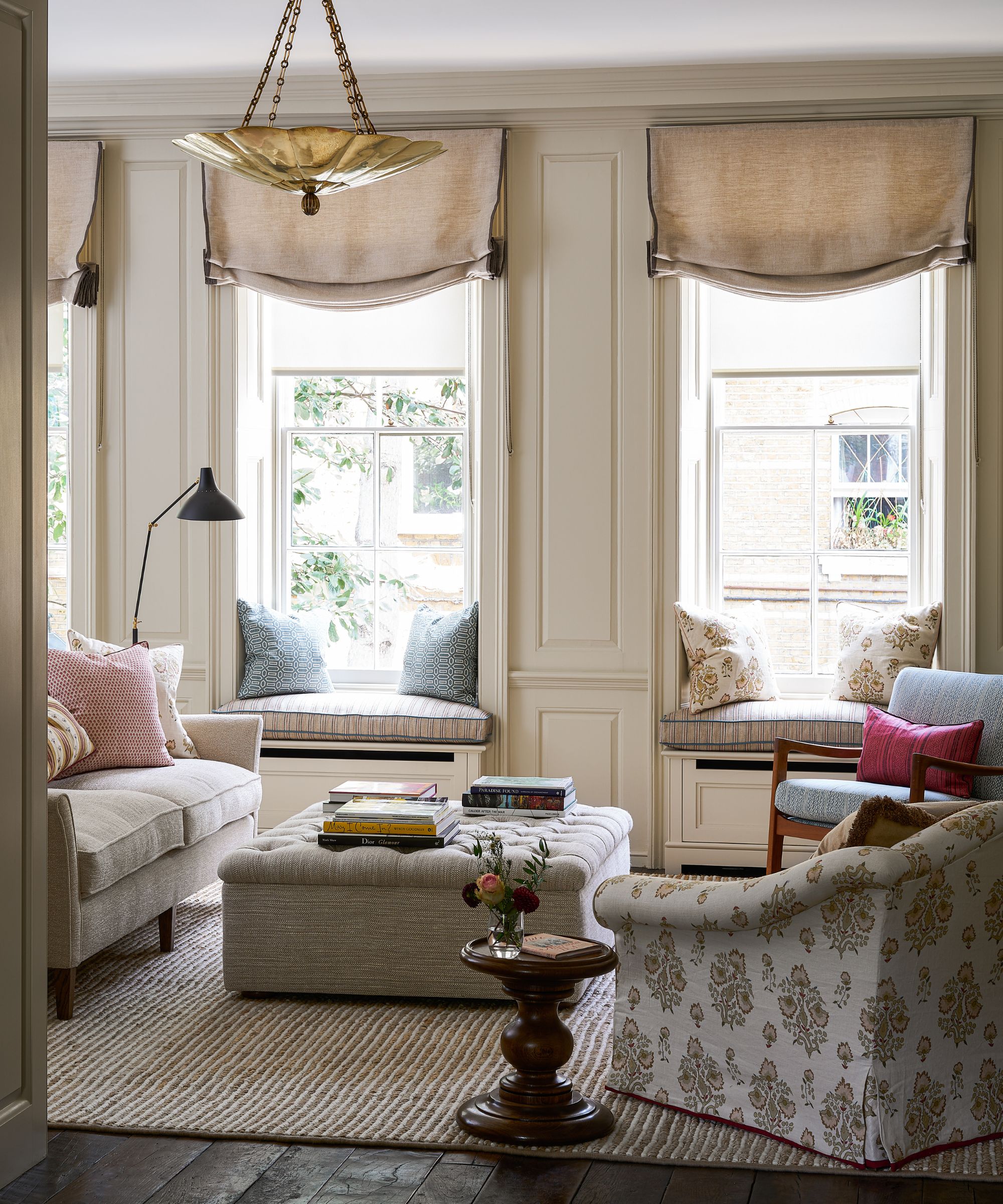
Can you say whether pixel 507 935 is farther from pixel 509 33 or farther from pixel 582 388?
pixel 509 33

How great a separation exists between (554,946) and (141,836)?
4.88ft

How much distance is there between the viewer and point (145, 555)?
17.5 feet

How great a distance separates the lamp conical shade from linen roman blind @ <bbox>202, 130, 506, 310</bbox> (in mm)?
1037

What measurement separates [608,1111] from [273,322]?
4.21 m

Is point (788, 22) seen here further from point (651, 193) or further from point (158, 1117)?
point (158, 1117)

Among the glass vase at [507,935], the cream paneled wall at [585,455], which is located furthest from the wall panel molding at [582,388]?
the glass vase at [507,935]

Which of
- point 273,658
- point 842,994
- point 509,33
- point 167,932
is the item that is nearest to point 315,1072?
point 167,932

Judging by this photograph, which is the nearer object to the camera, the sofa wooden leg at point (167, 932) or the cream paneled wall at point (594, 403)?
the sofa wooden leg at point (167, 932)

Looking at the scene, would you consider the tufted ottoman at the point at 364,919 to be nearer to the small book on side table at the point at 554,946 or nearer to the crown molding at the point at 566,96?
the small book on side table at the point at 554,946

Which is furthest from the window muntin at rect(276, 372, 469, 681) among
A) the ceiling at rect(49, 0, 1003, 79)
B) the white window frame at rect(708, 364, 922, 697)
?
the ceiling at rect(49, 0, 1003, 79)

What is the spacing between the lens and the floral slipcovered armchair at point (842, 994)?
8.27ft

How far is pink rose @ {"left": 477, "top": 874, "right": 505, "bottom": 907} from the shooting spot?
2.74 metres

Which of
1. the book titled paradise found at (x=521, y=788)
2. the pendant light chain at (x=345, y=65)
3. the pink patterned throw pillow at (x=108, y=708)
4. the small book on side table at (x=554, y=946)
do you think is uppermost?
the pendant light chain at (x=345, y=65)

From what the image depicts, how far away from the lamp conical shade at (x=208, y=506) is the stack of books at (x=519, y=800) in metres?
1.58
